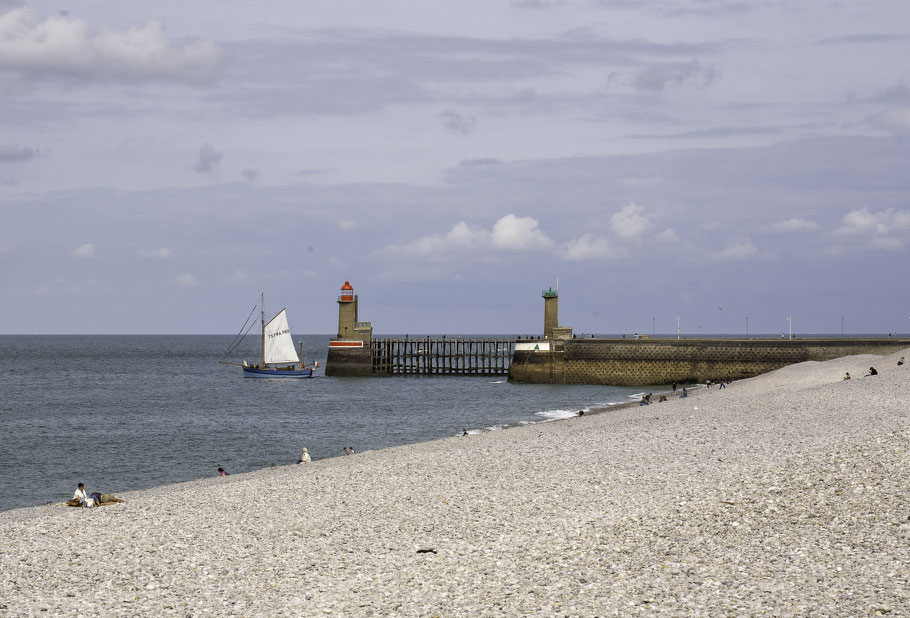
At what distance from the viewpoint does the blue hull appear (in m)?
97.0

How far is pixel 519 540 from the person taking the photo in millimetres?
16234

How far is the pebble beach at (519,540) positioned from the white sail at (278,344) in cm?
7601

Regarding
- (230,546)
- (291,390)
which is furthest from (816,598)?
(291,390)

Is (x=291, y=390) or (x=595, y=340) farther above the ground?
(x=595, y=340)

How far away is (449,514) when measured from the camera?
18.4 meters

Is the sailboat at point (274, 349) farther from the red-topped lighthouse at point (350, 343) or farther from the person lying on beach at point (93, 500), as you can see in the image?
the person lying on beach at point (93, 500)

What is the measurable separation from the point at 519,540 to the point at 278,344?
88319mm

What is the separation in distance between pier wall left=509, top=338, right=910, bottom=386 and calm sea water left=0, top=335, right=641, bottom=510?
334cm

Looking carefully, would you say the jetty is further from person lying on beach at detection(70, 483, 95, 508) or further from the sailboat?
person lying on beach at detection(70, 483, 95, 508)

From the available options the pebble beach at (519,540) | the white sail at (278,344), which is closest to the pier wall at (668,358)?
the white sail at (278,344)

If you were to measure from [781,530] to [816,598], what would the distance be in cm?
339

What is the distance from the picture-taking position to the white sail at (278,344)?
10119 cm

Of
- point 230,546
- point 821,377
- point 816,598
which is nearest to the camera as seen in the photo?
point 816,598

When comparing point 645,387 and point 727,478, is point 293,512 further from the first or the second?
point 645,387
